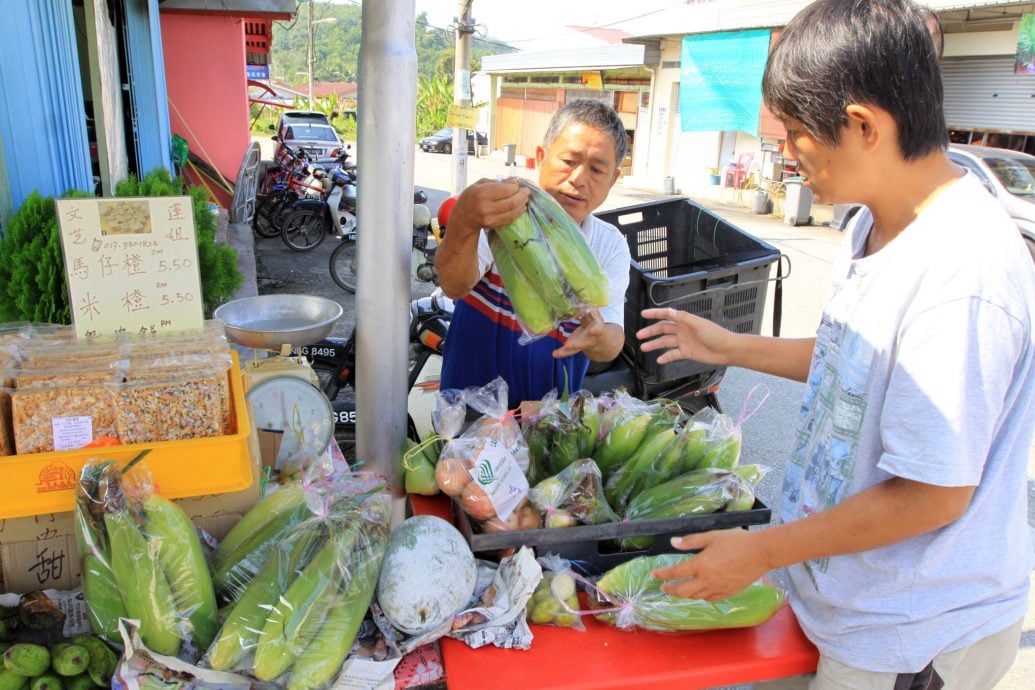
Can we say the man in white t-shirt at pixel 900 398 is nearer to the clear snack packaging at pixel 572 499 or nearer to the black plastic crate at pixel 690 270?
the clear snack packaging at pixel 572 499

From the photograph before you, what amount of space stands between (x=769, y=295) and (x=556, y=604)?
8476 millimetres

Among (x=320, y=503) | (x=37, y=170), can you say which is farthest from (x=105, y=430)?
(x=37, y=170)

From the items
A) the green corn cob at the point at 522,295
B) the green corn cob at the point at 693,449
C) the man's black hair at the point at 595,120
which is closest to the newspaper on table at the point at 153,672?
the green corn cob at the point at 522,295

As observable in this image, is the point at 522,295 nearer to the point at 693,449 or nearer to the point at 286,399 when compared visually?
the point at 693,449

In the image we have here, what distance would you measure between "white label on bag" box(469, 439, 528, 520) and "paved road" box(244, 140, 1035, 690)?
30.3 inches

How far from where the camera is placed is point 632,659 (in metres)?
1.44

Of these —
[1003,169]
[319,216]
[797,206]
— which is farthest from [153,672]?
[797,206]

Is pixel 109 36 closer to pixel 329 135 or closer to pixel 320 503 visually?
pixel 320 503

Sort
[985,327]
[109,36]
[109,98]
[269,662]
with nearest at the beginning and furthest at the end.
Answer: [985,327] → [269,662] → [109,98] → [109,36]

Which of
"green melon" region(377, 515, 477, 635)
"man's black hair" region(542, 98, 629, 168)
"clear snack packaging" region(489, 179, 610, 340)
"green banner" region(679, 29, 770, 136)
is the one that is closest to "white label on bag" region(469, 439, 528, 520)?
"green melon" region(377, 515, 477, 635)

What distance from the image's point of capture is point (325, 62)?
265 feet

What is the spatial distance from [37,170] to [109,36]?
400cm

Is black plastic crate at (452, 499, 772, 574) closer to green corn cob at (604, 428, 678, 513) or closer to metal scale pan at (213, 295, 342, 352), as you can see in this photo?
green corn cob at (604, 428, 678, 513)

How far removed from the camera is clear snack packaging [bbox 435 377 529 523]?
158cm
